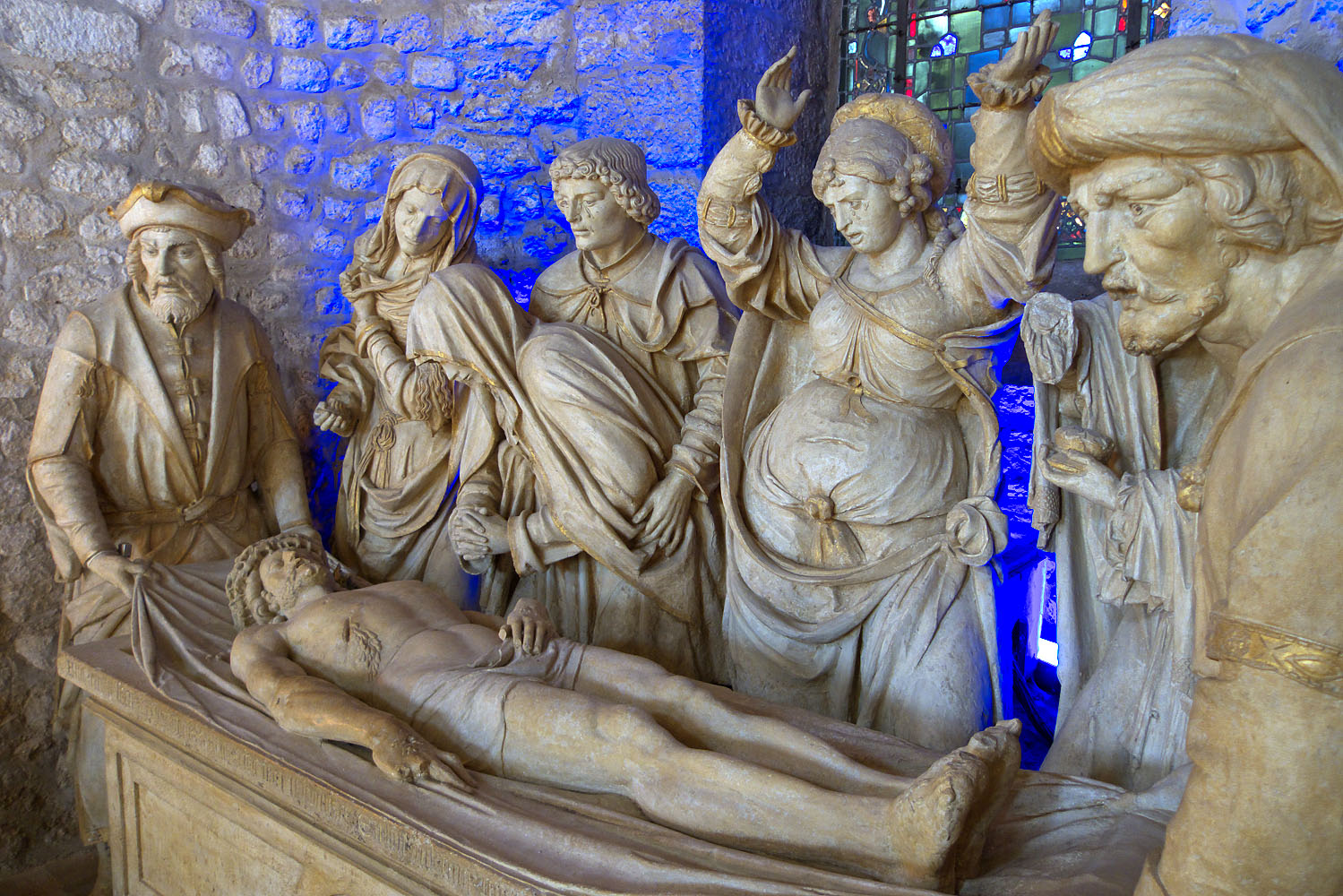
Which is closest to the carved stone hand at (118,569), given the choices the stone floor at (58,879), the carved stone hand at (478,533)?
the carved stone hand at (478,533)

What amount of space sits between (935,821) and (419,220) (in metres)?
2.86

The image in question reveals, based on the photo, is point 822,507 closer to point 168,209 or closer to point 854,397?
point 854,397

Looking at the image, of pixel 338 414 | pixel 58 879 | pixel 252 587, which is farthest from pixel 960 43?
pixel 58 879

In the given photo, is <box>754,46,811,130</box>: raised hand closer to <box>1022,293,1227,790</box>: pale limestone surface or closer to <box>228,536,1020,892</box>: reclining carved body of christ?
<box>1022,293,1227,790</box>: pale limestone surface

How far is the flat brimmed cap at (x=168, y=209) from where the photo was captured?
3.53 metres

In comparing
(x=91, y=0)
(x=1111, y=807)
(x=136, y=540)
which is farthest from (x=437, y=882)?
(x=91, y=0)

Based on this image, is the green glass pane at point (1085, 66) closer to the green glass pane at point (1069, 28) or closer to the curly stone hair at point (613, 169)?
the green glass pane at point (1069, 28)

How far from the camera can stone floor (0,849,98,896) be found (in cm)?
386

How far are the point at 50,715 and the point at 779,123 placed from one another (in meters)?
3.57

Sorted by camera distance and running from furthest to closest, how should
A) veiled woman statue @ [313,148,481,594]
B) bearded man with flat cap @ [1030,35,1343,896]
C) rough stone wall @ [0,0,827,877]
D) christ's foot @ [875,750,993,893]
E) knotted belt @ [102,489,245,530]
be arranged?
rough stone wall @ [0,0,827,877], veiled woman statue @ [313,148,481,594], knotted belt @ [102,489,245,530], christ's foot @ [875,750,993,893], bearded man with flat cap @ [1030,35,1343,896]

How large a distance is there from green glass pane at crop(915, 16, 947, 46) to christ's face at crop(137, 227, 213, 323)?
10.1 ft

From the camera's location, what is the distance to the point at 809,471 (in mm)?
2824

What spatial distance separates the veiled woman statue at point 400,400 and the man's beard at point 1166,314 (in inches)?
105

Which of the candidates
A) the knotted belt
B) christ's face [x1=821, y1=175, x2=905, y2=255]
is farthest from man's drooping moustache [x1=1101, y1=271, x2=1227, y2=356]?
the knotted belt
